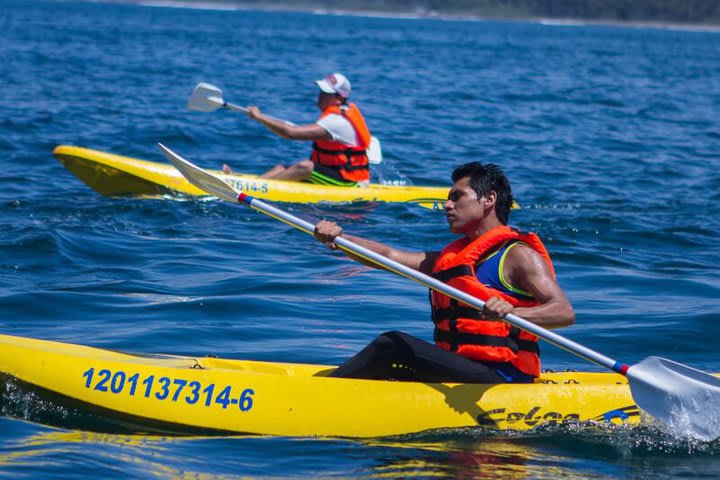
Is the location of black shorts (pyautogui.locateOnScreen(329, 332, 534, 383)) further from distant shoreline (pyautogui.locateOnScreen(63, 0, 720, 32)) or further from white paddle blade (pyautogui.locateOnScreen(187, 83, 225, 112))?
distant shoreline (pyautogui.locateOnScreen(63, 0, 720, 32))

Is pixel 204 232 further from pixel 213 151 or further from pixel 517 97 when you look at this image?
pixel 517 97

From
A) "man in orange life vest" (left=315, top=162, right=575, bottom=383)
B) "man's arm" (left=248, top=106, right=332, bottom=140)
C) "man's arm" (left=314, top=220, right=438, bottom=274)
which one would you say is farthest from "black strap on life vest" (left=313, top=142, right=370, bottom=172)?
"man in orange life vest" (left=315, top=162, right=575, bottom=383)

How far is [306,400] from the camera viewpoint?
5629mm

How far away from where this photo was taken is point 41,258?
9.49 m

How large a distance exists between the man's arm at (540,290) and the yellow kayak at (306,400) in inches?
17.5

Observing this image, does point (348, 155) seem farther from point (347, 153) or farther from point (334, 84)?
point (334, 84)

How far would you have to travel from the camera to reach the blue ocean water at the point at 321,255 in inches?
216

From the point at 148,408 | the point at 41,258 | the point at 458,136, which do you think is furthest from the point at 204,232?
the point at 458,136

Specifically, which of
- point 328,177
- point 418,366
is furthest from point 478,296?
point 328,177

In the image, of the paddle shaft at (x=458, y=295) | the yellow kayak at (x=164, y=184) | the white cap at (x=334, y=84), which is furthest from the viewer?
the yellow kayak at (x=164, y=184)

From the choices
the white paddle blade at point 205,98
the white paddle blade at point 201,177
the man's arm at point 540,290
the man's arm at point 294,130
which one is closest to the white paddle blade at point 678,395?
the man's arm at point 540,290

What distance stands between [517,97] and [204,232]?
20.3 m

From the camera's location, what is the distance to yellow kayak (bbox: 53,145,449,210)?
39.7 ft

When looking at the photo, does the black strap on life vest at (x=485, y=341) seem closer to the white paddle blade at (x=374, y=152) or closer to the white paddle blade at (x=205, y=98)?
the white paddle blade at (x=374, y=152)
